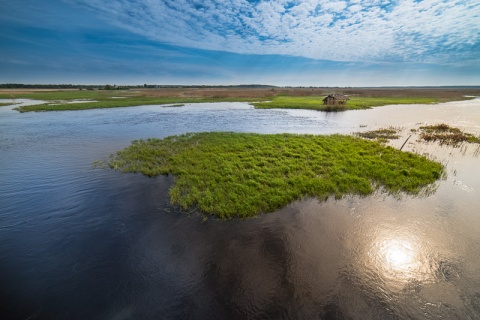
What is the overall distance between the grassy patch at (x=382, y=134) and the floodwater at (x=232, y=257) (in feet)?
38.5

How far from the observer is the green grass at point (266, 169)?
10750 millimetres

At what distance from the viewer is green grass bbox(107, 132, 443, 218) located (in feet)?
35.3

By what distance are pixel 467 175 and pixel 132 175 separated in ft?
74.3

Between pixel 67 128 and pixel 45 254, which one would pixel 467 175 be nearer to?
pixel 45 254

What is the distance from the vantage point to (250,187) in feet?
38.2

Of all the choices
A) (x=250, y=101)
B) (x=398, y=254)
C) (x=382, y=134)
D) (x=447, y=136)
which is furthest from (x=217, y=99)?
(x=398, y=254)

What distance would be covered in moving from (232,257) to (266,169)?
301 inches

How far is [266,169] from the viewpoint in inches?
550

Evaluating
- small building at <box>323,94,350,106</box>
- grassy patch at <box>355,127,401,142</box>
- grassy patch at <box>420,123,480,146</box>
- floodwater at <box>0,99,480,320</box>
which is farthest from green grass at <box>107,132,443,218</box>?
small building at <box>323,94,350,106</box>

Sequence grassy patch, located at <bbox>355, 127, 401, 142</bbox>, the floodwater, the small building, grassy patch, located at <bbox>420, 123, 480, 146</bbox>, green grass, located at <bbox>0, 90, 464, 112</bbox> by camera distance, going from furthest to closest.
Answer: the small building < green grass, located at <bbox>0, 90, 464, 112</bbox> < grassy patch, located at <bbox>355, 127, 401, 142</bbox> < grassy patch, located at <bbox>420, 123, 480, 146</bbox> < the floodwater

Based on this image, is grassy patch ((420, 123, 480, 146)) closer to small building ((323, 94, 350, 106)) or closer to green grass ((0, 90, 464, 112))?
green grass ((0, 90, 464, 112))

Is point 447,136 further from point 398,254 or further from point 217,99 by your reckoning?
point 217,99

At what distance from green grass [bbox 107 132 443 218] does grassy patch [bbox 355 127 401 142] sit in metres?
4.08

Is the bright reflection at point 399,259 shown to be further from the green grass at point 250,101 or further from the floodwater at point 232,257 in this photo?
the green grass at point 250,101
